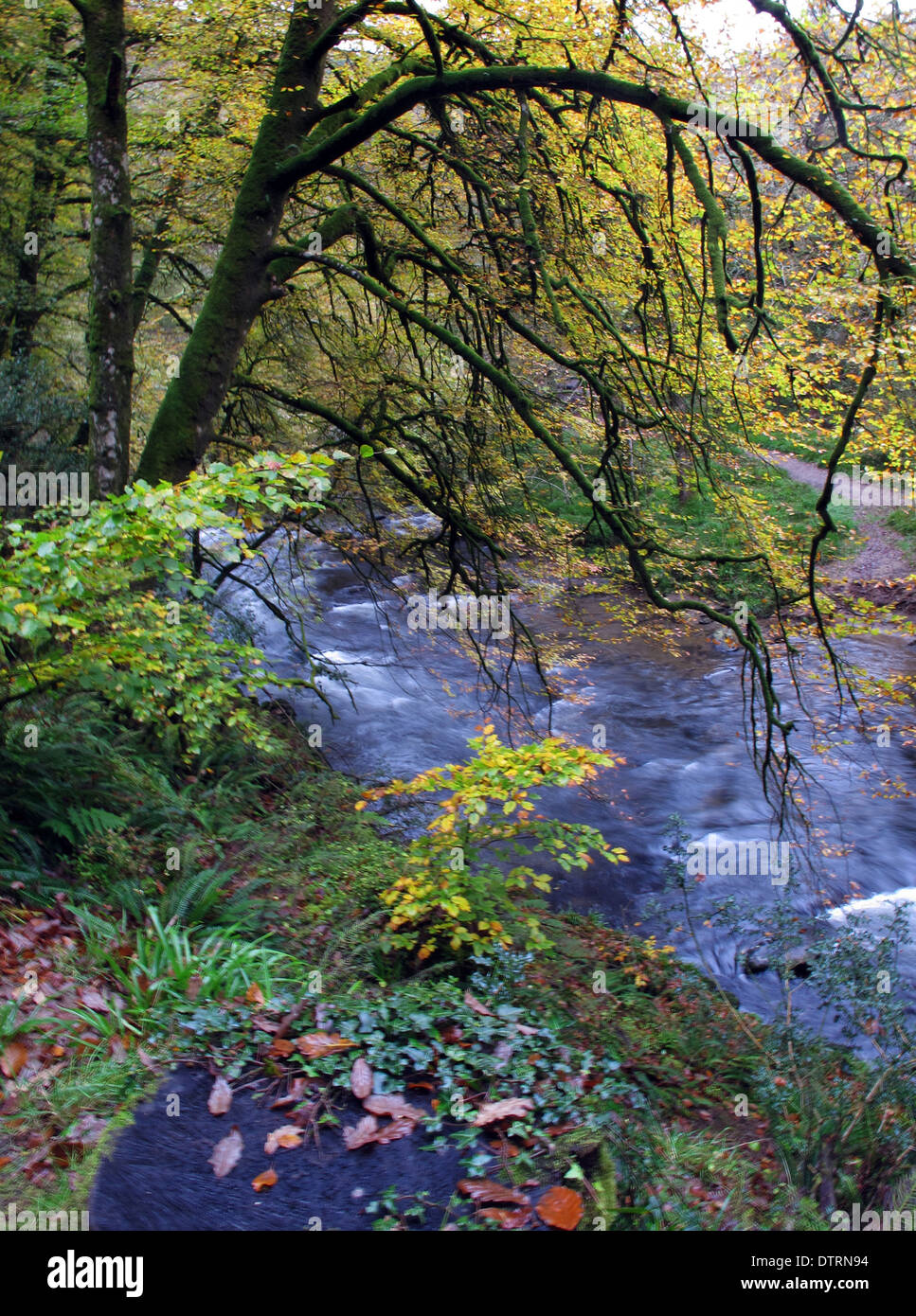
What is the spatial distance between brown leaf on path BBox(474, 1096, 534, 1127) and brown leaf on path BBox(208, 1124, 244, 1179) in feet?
3.02

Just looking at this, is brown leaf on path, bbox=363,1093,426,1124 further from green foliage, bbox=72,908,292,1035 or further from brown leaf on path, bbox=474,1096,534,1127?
green foliage, bbox=72,908,292,1035

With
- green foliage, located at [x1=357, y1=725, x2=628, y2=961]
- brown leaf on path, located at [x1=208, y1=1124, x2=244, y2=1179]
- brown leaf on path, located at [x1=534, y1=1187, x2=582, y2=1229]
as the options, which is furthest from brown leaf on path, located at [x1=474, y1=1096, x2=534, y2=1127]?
green foliage, located at [x1=357, y1=725, x2=628, y2=961]

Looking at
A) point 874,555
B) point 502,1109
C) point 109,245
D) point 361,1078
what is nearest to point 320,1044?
point 361,1078

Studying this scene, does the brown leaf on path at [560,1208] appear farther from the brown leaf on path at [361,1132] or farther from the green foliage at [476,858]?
the green foliage at [476,858]

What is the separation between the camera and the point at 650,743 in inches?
460

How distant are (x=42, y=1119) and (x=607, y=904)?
19.9 feet

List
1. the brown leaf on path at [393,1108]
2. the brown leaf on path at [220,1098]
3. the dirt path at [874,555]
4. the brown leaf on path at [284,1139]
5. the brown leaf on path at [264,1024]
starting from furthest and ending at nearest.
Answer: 1. the dirt path at [874,555]
2. the brown leaf on path at [264,1024]
3. the brown leaf on path at [393,1108]
4. the brown leaf on path at [220,1098]
5. the brown leaf on path at [284,1139]

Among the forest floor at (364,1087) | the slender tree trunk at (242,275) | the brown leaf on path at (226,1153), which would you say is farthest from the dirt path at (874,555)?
the brown leaf on path at (226,1153)

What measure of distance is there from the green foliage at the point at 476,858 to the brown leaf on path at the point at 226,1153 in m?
1.88

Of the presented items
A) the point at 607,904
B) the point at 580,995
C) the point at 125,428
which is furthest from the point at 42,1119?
the point at 607,904

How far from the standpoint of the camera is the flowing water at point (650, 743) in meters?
8.27

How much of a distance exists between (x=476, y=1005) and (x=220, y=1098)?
60.2 inches

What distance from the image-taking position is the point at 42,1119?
295 centimetres
